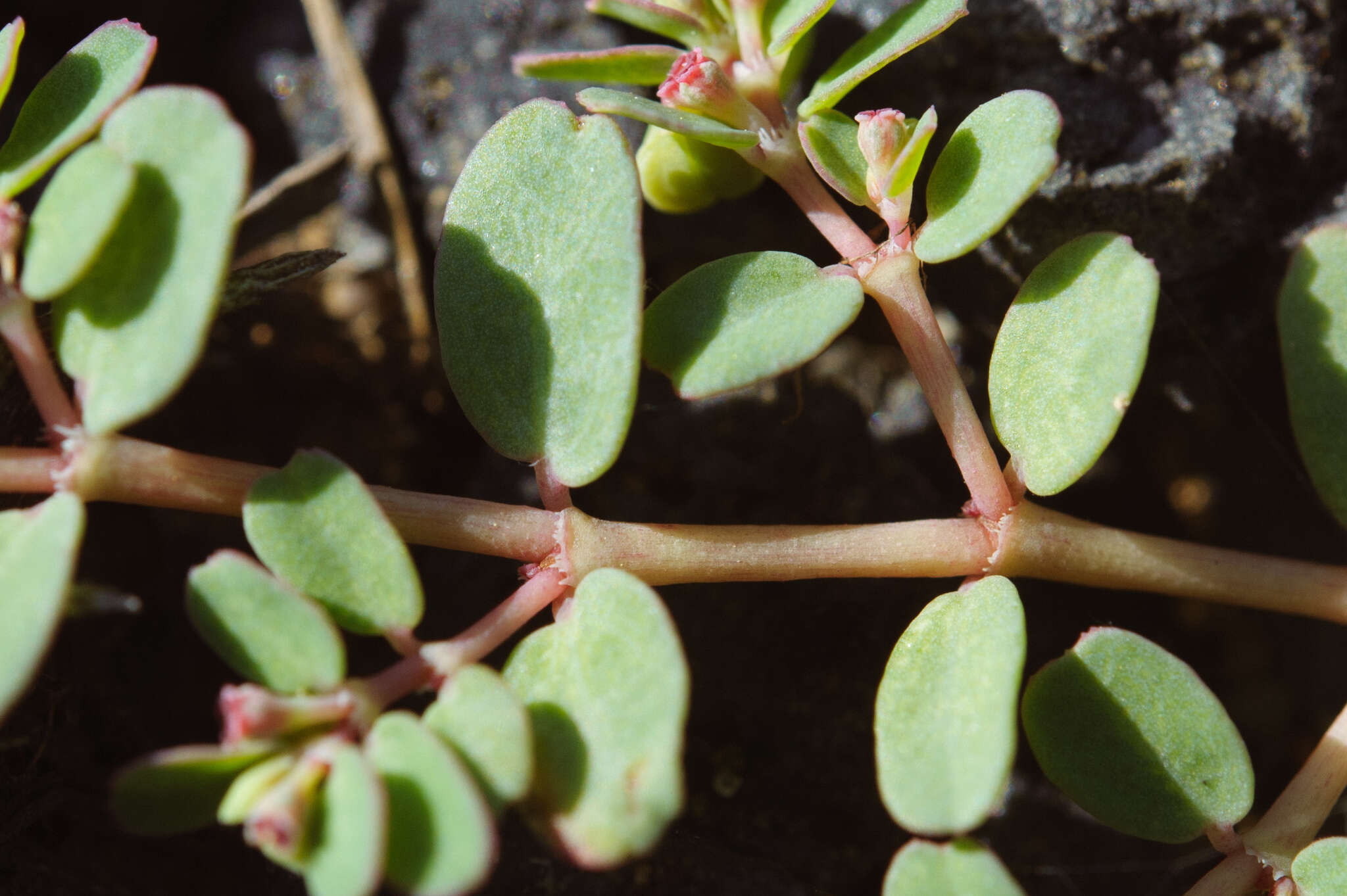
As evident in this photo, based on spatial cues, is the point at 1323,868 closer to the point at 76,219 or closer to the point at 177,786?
the point at 177,786

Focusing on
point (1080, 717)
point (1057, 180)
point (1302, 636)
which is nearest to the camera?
point (1080, 717)

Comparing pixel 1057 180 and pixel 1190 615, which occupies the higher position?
pixel 1057 180

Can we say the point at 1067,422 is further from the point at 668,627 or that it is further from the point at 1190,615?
the point at 1190,615

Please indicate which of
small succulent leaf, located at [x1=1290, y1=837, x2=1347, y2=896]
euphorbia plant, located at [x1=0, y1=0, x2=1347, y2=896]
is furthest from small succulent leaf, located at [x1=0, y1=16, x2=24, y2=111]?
small succulent leaf, located at [x1=1290, y1=837, x2=1347, y2=896]

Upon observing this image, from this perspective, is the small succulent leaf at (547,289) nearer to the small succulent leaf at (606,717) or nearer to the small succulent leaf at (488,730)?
the small succulent leaf at (606,717)

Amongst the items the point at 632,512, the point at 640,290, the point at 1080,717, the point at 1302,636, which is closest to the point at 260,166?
the point at 632,512

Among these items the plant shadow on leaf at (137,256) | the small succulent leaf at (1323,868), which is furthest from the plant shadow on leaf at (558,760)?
the small succulent leaf at (1323,868)

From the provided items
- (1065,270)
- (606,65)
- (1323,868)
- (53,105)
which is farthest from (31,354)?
(1323,868)

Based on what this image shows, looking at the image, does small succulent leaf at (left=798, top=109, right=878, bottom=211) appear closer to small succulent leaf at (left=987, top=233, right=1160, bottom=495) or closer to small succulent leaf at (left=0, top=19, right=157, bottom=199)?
Answer: small succulent leaf at (left=987, top=233, right=1160, bottom=495)
